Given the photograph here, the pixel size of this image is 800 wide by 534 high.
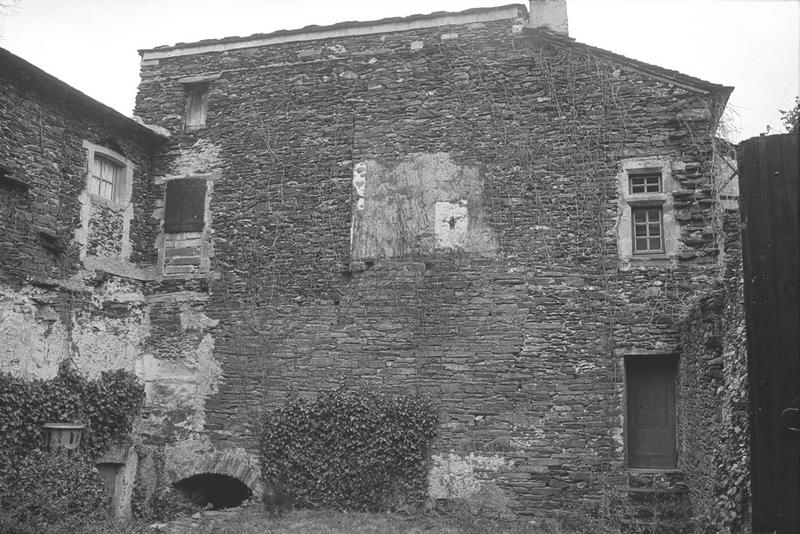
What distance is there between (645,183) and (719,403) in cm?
381

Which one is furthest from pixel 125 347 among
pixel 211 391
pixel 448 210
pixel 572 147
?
pixel 572 147

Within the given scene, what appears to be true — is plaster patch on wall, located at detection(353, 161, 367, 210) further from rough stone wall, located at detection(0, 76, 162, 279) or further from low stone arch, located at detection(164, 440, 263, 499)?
low stone arch, located at detection(164, 440, 263, 499)

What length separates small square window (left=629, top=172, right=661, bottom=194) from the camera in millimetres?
10992

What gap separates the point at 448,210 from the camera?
38.1 ft

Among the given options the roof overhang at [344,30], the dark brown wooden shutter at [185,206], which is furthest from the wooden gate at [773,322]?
the dark brown wooden shutter at [185,206]

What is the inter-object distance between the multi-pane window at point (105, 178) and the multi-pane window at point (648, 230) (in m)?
8.47

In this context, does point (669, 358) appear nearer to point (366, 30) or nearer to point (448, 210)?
point (448, 210)

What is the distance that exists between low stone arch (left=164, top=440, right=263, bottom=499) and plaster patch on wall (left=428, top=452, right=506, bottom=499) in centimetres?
281

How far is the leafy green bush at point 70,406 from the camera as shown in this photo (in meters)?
9.80

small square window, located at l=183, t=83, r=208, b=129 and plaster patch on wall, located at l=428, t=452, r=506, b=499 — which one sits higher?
small square window, located at l=183, t=83, r=208, b=129

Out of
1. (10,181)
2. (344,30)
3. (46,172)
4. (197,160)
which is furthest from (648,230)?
(10,181)

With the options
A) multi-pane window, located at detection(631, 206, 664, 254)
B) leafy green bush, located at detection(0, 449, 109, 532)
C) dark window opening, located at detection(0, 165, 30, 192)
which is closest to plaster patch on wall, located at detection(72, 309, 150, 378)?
leafy green bush, located at detection(0, 449, 109, 532)

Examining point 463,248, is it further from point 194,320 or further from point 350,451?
point 194,320

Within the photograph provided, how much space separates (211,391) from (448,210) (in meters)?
4.89
